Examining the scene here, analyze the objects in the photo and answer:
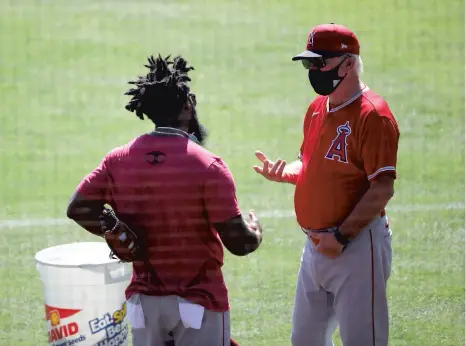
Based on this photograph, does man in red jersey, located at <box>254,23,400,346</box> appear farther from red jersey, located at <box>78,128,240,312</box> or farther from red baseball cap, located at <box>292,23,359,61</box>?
red jersey, located at <box>78,128,240,312</box>

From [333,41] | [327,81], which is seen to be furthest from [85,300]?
[333,41]

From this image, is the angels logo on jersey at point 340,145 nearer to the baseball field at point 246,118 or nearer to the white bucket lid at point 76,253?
the white bucket lid at point 76,253

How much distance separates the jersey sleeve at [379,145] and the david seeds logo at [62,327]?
136 cm

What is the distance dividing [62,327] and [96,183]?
0.95 metres

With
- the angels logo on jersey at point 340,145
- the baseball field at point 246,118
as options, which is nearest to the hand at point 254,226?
the angels logo on jersey at point 340,145

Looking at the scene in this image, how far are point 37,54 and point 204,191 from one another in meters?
8.20

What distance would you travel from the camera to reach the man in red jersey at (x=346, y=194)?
3402mm

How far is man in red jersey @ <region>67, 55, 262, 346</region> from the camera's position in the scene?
3068 mm

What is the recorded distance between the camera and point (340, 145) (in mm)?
3475

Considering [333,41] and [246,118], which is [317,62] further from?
[246,118]

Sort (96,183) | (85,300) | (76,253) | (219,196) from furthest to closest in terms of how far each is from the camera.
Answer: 1. (76,253)
2. (85,300)
3. (96,183)
4. (219,196)

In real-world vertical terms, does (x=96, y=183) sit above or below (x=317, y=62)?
below

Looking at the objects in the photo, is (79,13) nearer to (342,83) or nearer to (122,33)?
(122,33)

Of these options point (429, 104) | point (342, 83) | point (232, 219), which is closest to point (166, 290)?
point (232, 219)
